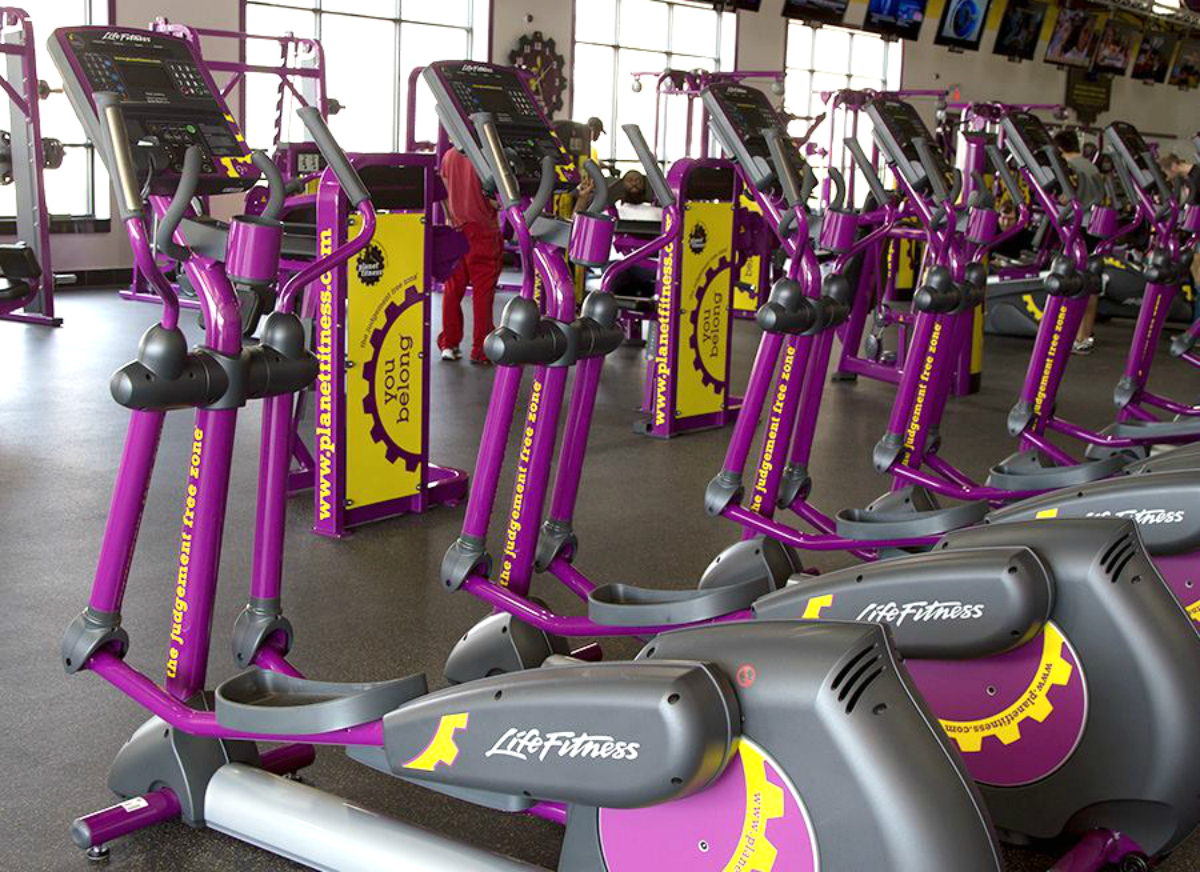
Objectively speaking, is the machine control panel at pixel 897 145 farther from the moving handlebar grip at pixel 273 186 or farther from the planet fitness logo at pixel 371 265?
the moving handlebar grip at pixel 273 186

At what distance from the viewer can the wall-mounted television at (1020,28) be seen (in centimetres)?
1977

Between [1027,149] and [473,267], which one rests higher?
[1027,149]

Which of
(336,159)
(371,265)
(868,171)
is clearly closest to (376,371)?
(371,265)

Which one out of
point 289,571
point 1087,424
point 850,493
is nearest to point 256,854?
point 289,571

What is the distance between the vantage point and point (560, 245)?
10.0 ft

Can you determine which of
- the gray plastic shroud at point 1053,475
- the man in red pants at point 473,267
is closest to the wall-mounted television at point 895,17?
the man in red pants at point 473,267

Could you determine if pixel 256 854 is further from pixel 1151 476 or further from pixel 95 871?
pixel 1151 476

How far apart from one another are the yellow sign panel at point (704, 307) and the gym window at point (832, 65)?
10748mm

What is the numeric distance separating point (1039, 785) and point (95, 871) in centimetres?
164

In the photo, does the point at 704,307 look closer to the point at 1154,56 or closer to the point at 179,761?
the point at 179,761

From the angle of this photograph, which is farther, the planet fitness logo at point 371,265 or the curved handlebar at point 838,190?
the planet fitness logo at point 371,265

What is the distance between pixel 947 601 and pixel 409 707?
91 cm

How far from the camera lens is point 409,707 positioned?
2.09m

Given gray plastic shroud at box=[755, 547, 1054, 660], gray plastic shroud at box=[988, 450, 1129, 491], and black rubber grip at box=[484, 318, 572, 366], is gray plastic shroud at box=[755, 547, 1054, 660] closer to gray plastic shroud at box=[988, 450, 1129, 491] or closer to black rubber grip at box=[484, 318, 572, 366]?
black rubber grip at box=[484, 318, 572, 366]
